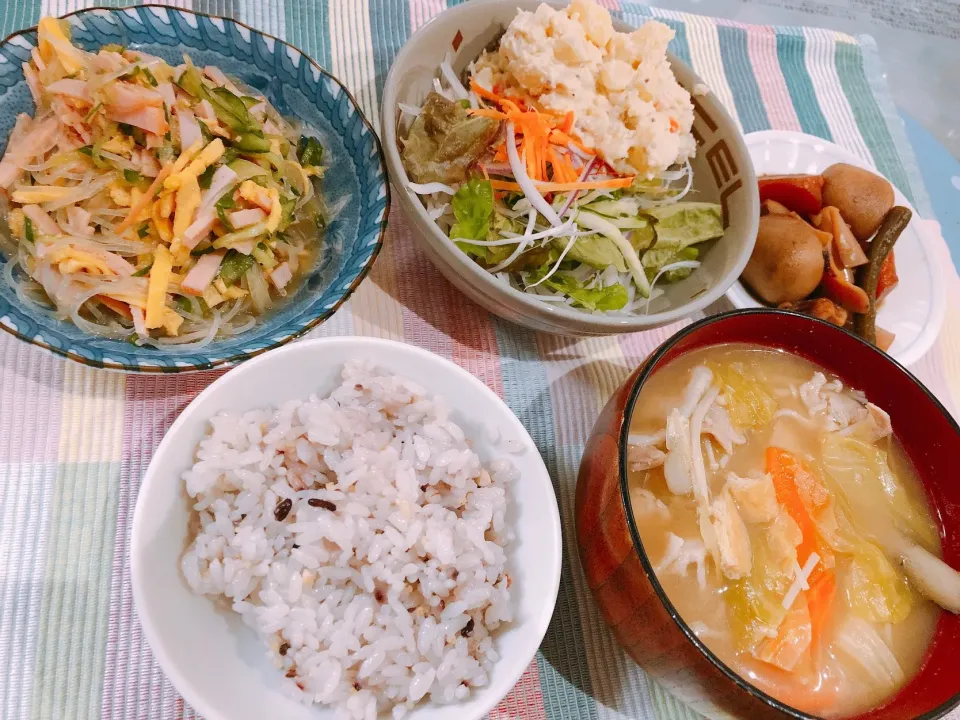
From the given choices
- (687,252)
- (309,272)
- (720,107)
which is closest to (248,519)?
(309,272)

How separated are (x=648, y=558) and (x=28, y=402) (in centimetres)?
105

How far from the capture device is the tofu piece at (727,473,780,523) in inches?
41.7

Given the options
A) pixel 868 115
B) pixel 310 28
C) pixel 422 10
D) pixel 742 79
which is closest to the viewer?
pixel 310 28

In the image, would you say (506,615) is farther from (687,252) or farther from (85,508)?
(687,252)

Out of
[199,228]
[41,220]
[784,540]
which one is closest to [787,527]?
[784,540]

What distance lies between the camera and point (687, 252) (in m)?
1.51

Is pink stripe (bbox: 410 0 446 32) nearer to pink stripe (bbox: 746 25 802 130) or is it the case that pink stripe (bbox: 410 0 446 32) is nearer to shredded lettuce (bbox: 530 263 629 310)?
shredded lettuce (bbox: 530 263 629 310)

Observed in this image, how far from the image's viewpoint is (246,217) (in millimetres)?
1165

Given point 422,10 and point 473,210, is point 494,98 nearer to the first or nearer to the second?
point 473,210

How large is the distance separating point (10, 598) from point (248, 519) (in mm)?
372

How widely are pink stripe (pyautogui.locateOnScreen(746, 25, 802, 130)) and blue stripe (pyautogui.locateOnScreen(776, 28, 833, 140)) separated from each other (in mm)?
20

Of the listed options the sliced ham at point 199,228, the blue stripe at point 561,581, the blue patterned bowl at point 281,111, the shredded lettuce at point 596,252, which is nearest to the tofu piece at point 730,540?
the blue stripe at point 561,581

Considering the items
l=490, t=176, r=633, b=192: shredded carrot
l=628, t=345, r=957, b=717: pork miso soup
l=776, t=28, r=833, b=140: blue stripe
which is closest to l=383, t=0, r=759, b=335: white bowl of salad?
l=490, t=176, r=633, b=192: shredded carrot

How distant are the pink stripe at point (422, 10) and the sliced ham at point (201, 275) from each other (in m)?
Result: 0.92
